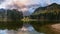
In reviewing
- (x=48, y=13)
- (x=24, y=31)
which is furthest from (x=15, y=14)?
(x=48, y=13)

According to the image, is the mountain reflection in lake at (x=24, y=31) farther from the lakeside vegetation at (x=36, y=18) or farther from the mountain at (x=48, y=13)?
the mountain at (x=48, y=13)

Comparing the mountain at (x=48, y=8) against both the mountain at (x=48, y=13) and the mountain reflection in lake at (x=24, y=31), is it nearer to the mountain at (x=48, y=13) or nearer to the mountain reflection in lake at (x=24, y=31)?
the mountain at (x=48, y=13)

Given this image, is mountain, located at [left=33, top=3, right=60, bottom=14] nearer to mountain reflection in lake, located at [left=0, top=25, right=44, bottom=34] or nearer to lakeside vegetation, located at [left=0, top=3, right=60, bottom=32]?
lakeside vegetation, located at [left=0, top=3, right=60, bottom=32]

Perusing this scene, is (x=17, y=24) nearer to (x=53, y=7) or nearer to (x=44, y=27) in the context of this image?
(x=44, y=27)

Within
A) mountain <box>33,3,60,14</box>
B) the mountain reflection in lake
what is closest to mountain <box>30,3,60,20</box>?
mountain <box>33,3,60,14</box>

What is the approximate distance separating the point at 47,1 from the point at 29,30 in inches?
27.7

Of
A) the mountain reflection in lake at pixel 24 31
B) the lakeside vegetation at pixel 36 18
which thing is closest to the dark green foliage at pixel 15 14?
the lakeside vegetation at pixel 36 18

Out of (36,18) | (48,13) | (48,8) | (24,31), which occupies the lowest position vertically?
(24,31)

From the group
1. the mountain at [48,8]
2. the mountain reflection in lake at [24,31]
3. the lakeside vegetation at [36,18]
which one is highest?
the mountain at [48,8]

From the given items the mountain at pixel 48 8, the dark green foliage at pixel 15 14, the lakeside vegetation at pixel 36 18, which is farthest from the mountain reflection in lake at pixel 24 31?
the mountain at pixel 48 8

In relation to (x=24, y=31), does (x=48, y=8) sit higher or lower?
higher

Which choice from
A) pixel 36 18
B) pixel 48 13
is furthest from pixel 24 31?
pixel 48 13

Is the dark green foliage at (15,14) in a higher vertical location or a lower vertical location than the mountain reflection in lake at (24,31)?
higher

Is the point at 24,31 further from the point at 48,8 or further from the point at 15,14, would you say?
the point at 48,8
